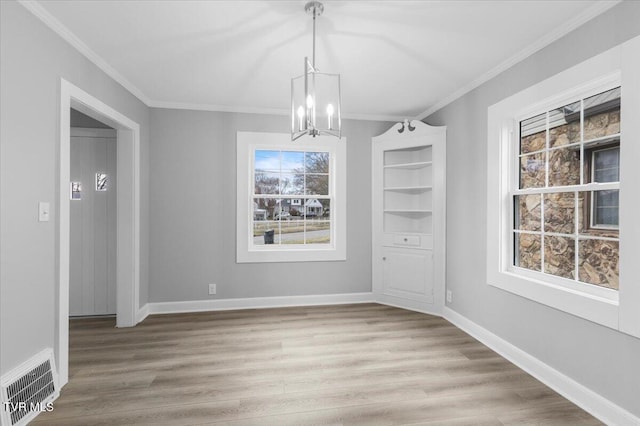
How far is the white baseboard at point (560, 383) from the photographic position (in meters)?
1.91

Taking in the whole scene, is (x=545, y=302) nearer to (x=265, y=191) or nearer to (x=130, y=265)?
(x=265, y=191)

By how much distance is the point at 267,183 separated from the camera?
4.28m

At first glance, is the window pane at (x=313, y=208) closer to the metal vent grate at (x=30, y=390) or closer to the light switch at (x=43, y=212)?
the light switch at (x=43, y=212)

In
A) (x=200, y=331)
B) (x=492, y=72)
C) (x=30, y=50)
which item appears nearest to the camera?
(x=30, y=50)

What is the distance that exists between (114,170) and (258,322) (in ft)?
8.25

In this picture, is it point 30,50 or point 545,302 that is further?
point 545,302

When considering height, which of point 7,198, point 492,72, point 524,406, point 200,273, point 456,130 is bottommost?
point 524,406

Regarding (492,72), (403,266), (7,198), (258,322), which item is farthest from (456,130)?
(7,198)

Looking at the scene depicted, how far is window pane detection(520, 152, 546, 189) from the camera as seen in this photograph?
2623 mm

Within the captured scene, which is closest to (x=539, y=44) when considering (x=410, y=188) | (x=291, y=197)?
(x=410, y=188)

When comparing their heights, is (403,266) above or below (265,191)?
below

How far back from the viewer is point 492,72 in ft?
9.71

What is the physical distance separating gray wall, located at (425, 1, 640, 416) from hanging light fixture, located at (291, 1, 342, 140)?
55.9 inches

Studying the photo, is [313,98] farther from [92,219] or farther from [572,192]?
[92,219]
